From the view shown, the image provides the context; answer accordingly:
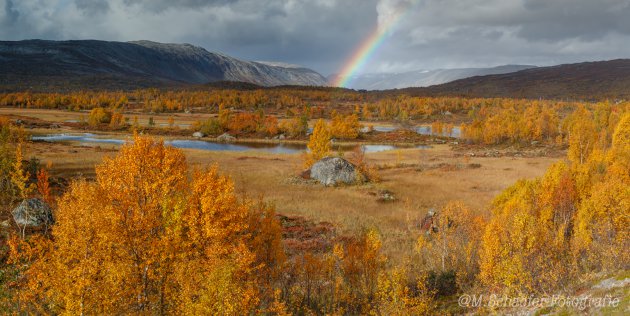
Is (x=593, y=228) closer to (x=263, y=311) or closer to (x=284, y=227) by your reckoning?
(x=263, y=311)

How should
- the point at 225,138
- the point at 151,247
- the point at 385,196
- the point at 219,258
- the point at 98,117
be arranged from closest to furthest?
the point at 219,258 < the point at 151,247 < the point at 385,196 < the point at 225,138 < the point at 98,117

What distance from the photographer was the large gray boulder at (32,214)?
90.2 feet

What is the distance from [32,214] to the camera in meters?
28.0

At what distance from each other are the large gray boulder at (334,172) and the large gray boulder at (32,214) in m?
33.3

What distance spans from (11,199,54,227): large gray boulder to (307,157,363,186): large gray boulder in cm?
3334

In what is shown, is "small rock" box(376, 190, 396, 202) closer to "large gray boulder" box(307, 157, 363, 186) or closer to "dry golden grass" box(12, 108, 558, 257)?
"dry golden grass" box(12, 108, 558, 257)

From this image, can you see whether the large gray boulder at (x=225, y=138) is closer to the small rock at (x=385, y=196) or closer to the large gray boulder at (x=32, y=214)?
the small rock at (x=385, y=196)

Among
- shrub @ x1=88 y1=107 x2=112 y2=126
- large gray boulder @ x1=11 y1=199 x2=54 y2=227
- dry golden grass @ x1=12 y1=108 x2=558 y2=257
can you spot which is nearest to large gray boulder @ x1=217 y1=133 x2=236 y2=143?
dry golden grass @ x1=12 y1=108 x2=558 y2=257

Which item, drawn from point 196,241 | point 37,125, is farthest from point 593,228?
point 37,125

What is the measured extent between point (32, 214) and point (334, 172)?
36123 millimetres

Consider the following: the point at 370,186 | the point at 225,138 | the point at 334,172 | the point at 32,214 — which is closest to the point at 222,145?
the point at 225,138

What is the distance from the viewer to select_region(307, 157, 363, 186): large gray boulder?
Answer: 54.8 m

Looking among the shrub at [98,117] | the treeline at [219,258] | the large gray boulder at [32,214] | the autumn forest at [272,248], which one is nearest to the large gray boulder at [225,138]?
the shrub at [98,117]

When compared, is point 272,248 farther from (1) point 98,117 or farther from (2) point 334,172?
(1) point 98,117
